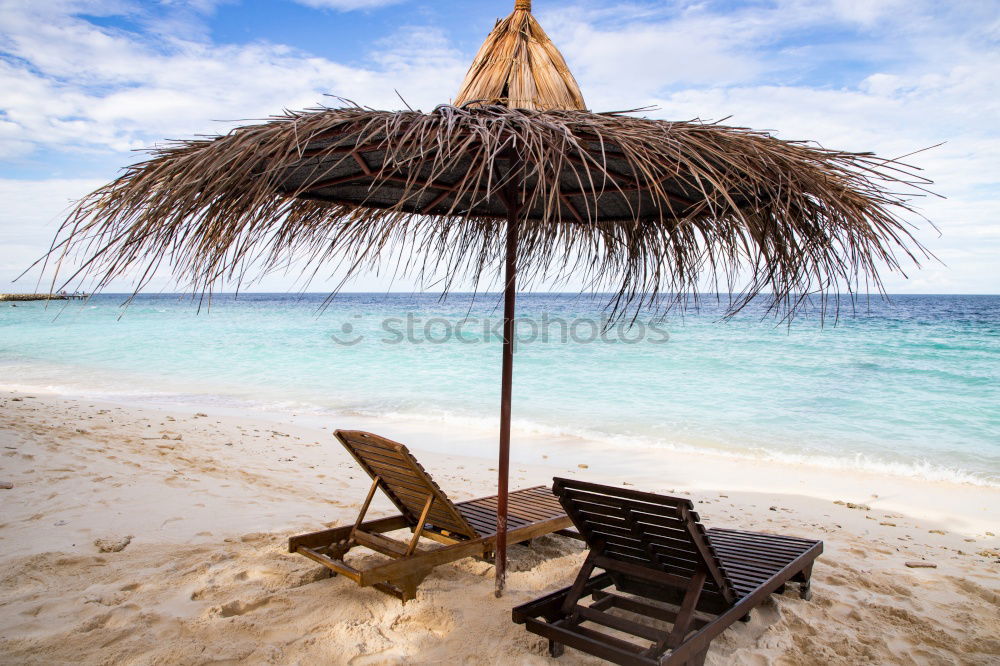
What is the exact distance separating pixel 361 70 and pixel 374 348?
1342 cm

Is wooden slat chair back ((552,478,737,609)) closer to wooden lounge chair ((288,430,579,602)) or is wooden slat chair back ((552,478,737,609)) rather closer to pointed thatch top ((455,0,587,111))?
wooden lounge chair ((288,430,579,602))

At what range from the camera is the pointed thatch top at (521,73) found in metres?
2.84

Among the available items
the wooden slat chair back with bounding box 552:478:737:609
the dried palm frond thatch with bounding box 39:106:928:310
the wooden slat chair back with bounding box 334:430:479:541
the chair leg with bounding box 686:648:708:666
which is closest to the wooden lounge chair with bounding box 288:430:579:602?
the wooden slat chair back with bounding box 334:430:479:541

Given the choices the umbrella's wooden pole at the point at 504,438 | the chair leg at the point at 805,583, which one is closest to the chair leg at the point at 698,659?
the umbrella's wooden pole at the point at 504,438

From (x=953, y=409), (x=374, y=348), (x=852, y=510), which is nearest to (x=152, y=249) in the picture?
(x=852, y=510)

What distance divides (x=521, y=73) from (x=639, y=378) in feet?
39.8

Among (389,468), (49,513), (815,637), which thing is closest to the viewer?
(815,637)

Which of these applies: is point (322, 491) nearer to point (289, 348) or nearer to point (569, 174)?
point (569, 174)

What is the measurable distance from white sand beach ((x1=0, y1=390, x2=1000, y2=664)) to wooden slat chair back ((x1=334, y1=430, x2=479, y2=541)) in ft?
0.93

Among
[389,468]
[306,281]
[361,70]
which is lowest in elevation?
[389,468]

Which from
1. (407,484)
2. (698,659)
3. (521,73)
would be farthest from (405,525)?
(521,73)

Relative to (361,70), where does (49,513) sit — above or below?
below

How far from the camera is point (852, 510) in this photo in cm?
543

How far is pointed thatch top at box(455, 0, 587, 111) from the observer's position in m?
2.84
